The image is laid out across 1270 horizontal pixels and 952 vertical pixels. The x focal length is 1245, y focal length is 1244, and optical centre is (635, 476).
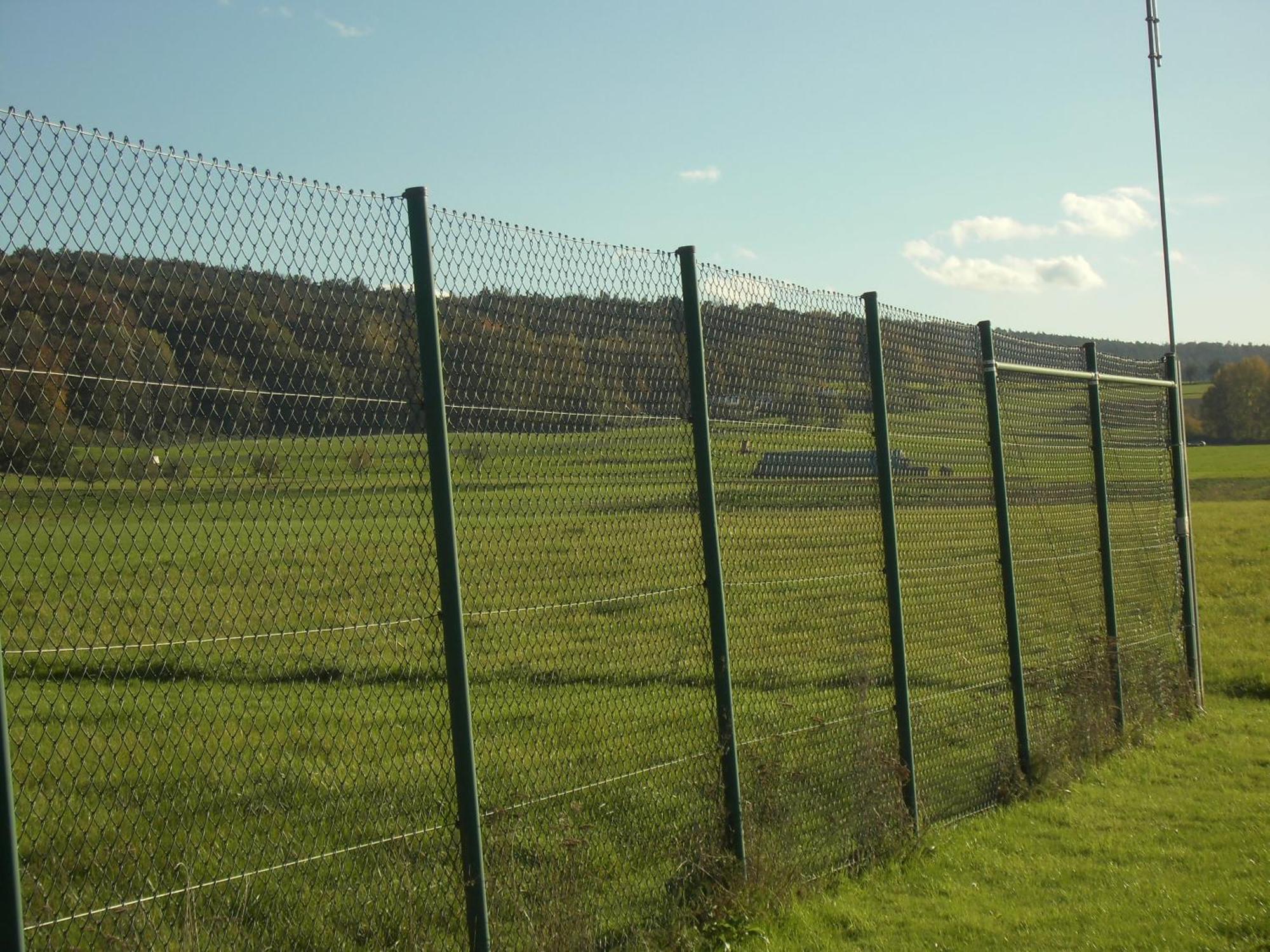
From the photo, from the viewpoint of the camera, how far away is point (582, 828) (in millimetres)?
5262

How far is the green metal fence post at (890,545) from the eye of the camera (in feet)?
21.6

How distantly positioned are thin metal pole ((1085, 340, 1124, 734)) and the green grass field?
0.19 m

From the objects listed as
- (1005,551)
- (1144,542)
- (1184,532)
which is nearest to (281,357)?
(1005,551)

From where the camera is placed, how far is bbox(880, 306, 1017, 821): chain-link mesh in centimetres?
711

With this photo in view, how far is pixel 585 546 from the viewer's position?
5012 millimetres

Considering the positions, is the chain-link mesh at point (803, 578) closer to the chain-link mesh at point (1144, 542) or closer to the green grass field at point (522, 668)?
the green grass field at point (522, 668)

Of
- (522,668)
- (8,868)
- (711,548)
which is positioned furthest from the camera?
(522,668)

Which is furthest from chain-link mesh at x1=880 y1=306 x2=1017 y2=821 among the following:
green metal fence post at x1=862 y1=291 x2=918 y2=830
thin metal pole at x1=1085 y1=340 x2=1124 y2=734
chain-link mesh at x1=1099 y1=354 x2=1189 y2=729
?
chain-link mesh at x1=1099 y1=354 x2=1189 y2=729

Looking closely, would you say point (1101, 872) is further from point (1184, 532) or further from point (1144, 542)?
point (1184, 532)

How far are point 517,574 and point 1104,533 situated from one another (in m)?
5.98

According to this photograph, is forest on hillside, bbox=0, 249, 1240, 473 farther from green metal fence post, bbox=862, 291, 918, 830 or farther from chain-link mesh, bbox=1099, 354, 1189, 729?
chain-link mesh, bbox=1099, 354, 1189, 729

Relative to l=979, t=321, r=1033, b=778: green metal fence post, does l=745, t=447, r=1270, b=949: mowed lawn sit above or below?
below

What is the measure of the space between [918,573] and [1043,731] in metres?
1.67

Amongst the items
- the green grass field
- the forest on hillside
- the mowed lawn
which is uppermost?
the forest on hillside
